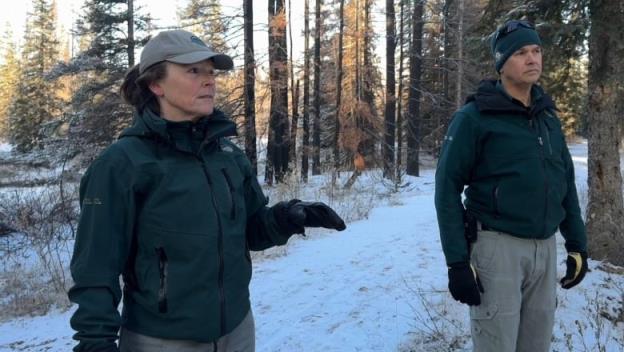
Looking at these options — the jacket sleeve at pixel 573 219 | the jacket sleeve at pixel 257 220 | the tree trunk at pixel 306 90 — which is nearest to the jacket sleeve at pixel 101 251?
the jacket sleeve at pixel 257 220

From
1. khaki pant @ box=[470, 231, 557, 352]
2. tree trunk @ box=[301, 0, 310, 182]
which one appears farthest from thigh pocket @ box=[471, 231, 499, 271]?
tree trunk @ box=[301, 0, 310, 182]

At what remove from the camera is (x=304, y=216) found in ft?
7.20

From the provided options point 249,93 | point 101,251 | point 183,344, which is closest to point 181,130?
point 101,251

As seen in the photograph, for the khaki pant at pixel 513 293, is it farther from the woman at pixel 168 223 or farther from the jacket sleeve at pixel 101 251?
the jacket sleeve at pixel 101 251

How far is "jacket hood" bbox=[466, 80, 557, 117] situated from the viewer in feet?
8.59

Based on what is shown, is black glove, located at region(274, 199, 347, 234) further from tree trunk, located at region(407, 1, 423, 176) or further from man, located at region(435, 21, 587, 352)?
tree trunk, located at region(407, 1, 423, 176)

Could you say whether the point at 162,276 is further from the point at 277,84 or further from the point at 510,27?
the point at 277,84

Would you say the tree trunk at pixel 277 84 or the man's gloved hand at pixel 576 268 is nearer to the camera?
the man's gloved hand at pixel 576 268

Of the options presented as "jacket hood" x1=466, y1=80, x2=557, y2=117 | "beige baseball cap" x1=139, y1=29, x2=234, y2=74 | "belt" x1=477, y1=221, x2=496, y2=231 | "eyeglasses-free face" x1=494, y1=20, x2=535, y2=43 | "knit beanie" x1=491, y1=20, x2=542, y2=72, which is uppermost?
"eyeglasses-free face" x1=494, y1=20, x2=535, y2=43

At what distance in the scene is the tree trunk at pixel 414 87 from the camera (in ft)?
71.6

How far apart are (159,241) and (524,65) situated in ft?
7.02

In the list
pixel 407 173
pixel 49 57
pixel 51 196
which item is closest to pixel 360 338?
pixel 51 196

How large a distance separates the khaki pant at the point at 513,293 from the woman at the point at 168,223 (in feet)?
3.10

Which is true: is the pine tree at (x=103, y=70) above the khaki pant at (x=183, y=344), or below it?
above
